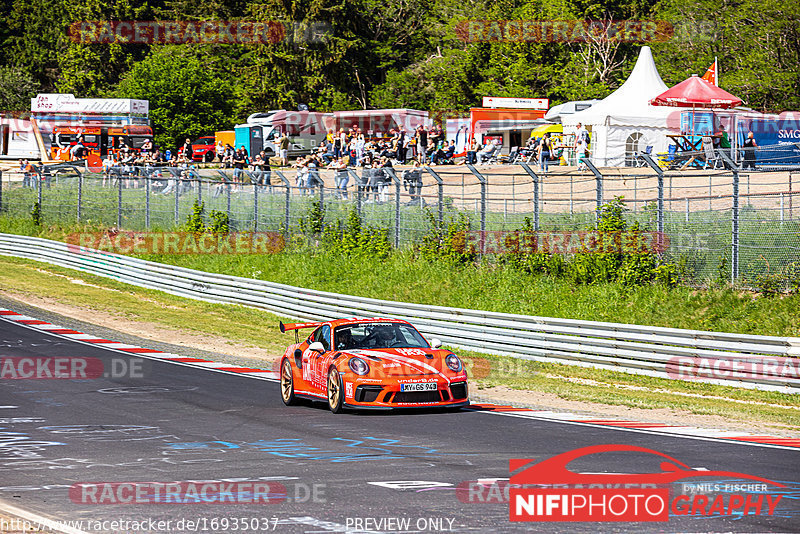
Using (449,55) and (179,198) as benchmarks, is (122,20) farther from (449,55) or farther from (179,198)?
(179,198)

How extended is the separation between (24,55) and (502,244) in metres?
84.1

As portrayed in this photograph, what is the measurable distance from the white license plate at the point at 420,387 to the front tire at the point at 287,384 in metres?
2.15

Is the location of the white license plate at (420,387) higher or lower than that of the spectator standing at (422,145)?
lower

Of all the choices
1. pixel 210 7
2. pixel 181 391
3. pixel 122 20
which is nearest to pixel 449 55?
pixel 210 7

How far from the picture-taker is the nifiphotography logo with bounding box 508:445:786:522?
763 centimetres

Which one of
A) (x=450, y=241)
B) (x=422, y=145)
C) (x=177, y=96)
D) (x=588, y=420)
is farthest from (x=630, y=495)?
(x=177, y=96)

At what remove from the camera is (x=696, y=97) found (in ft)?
119

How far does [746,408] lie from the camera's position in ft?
50.6

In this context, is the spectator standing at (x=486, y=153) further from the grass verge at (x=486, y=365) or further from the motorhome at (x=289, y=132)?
the grass verge at (x=486, y=365)

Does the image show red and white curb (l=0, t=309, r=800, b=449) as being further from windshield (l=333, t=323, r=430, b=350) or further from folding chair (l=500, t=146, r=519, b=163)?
folding chair (l=500, t=146, r=519, b=163)

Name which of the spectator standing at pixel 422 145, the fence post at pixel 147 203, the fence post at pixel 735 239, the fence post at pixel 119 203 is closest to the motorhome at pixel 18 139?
the fence post at pixel 119 203

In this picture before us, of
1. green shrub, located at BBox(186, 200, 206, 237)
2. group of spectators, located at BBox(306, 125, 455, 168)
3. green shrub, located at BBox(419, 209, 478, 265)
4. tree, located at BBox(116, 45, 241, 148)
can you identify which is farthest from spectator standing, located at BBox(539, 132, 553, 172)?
tree, located at BBox(116, 45, 241, 148)

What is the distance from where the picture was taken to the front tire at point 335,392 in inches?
531

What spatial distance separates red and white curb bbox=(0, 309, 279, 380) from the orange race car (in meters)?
3.97
